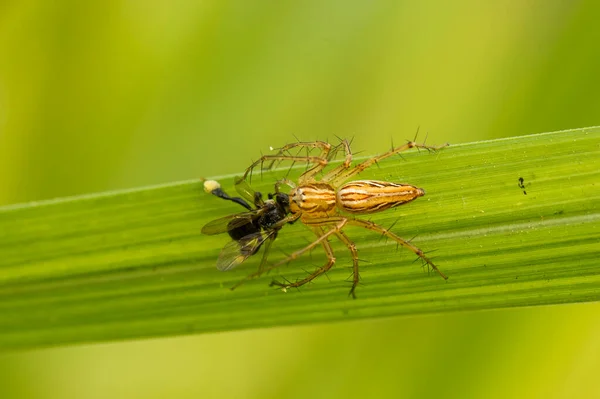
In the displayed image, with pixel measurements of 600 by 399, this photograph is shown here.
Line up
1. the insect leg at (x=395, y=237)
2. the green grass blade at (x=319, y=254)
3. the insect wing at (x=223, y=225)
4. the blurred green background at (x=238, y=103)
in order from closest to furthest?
the green grass blade at (x=319, y=254) → the insect leg at (x=395, y=237) → the insect wing at (x=223, y=225) → the blurred green background at (x=238, y=103)

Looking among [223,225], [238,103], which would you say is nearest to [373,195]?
[223,225]

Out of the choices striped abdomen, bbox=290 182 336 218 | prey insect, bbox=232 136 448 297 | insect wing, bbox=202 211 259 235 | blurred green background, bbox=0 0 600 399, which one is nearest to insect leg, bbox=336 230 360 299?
prey insect, bbox=232 136 448 297

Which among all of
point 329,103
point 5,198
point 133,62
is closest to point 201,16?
point 133,62

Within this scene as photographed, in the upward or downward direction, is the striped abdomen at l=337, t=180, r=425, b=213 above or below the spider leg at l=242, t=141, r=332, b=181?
below

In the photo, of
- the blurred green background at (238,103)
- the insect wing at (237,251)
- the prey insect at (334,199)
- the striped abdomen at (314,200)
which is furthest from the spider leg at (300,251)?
the blurred green background at (238,103)

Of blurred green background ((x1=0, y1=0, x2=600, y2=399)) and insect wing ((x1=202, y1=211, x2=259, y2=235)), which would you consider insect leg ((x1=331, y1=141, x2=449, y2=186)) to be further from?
insect wing ((x1=202, y1=211, x2=259, y2=235))

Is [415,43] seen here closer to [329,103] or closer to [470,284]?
[329,103]

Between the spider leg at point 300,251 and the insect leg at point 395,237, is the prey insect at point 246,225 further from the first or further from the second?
the insect leg at point 395,237
